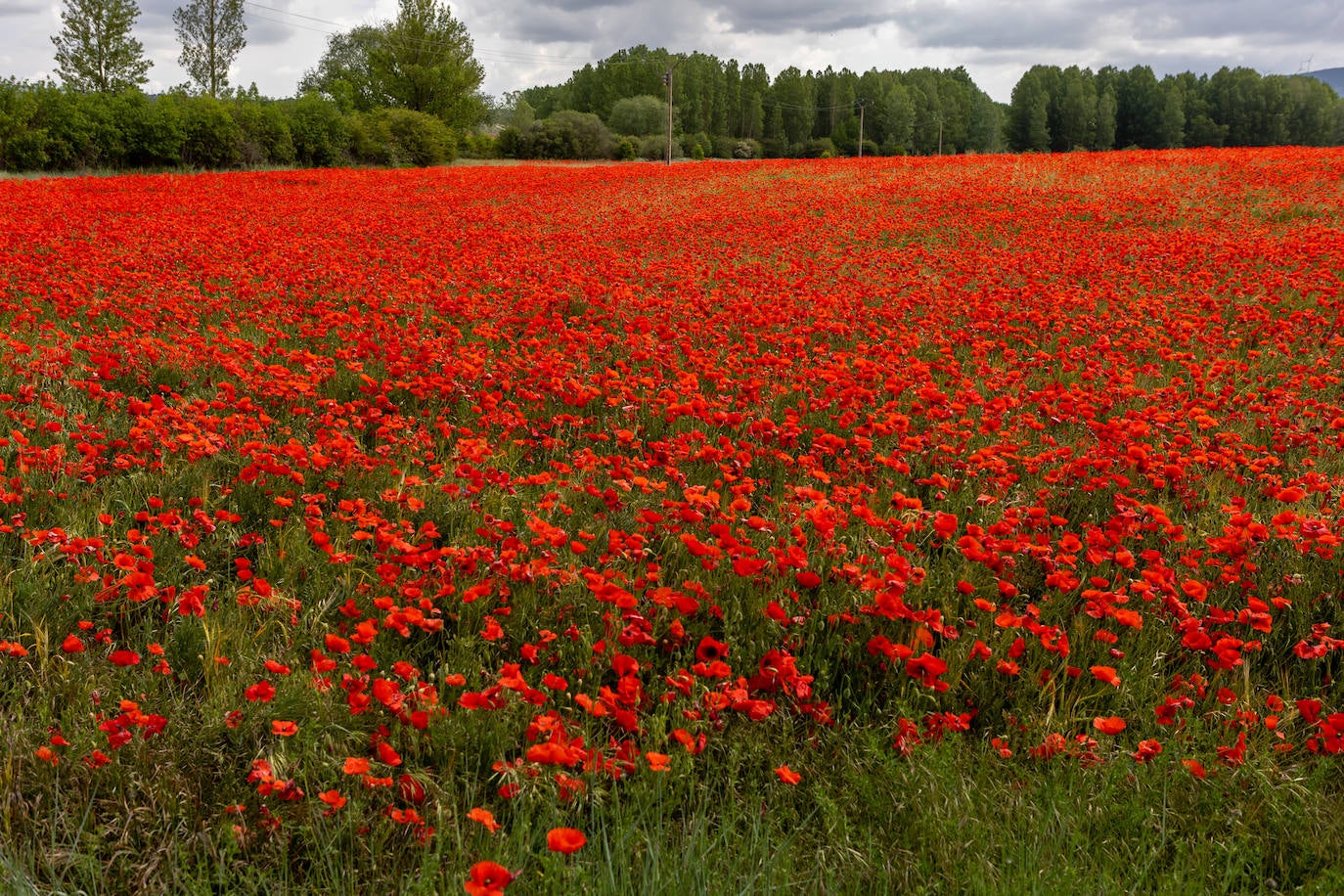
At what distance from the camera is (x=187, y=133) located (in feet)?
104

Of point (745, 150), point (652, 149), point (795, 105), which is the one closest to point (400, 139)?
point (652, 149)

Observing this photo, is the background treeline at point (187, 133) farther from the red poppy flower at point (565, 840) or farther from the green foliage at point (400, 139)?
the red poppy flower at point (565, 840)

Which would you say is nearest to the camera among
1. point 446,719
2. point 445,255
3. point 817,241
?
point 446,719

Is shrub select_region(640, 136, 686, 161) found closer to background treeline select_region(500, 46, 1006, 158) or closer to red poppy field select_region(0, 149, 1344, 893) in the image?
background treeline select_region(500, 46, 1006, 158)

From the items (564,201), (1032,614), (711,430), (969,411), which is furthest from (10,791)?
(564,201)

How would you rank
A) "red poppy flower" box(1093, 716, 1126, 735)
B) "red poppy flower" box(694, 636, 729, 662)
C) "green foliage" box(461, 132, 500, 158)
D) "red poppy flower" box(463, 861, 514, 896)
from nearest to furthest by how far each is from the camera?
"red poppy flower" box(463, 861, 514, 896), "red poppy flower" box(1093, 716, 1126, 735), "red poppy flower" box(694, 636, 729, 662), "green foliage" box(461, 132, 500, 158)

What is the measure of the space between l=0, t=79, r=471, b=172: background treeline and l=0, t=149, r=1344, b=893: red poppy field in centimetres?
2712

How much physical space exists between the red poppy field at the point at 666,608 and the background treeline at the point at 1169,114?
78125 millimetres

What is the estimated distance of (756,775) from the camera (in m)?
2.47

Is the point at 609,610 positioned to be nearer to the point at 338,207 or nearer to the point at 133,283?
the point at 133,283

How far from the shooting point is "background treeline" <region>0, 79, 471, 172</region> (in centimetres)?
2822

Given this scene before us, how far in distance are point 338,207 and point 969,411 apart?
15.5 meters

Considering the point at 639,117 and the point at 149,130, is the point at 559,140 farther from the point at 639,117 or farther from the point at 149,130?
the point at 639,117

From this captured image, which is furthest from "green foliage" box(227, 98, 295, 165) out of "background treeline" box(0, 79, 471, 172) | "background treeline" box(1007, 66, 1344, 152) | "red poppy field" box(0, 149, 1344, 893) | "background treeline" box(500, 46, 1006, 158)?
"background treeline" box(1007, 66, 1344, 152)
